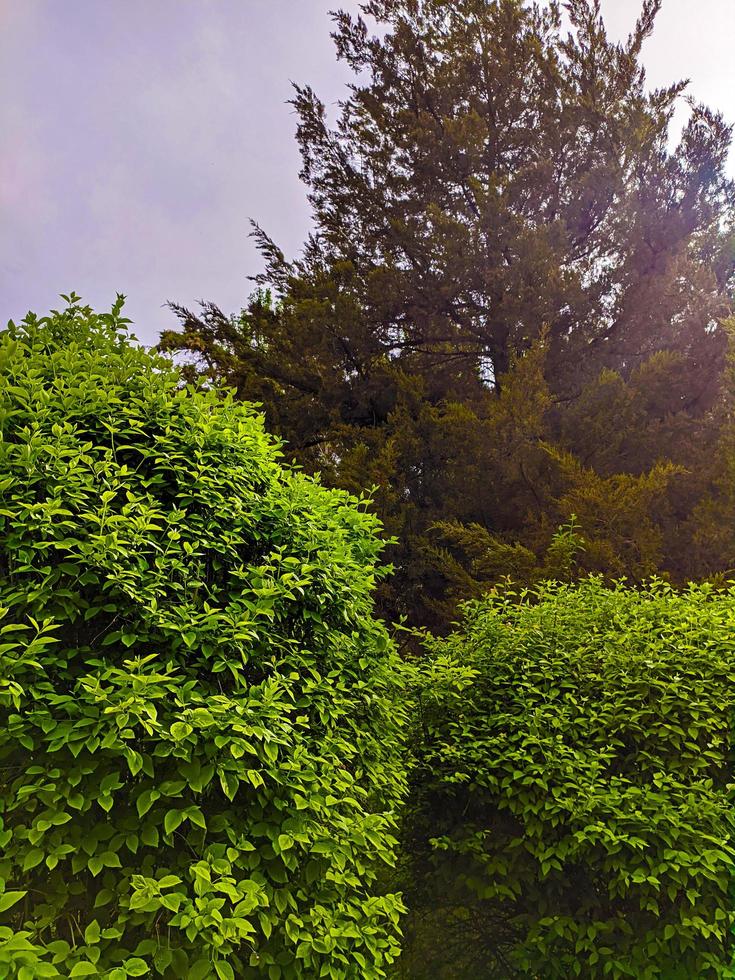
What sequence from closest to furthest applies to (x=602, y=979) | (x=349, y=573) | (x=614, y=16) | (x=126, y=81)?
(x=349, y=573)
(x=602, y=979)
(x=126, y=81)
(x=614, y=16)

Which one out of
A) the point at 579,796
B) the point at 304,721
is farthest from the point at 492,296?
the point at 304,721

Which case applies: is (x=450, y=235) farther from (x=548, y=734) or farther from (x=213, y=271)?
(x=548, y=734)

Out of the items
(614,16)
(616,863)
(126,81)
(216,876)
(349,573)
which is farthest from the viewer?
(614,16)

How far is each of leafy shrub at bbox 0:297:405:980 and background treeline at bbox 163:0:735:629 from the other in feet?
16.7

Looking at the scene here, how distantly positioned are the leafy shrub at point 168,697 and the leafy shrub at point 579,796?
764mm

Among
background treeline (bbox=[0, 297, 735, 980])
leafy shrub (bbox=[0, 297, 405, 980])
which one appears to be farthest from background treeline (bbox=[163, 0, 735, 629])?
leafy shrub (bbox=[0, 297, 405, 980])

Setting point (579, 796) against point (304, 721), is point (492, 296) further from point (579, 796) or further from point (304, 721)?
point (304, 721)

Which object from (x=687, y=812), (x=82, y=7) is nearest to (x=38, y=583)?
(x=687, y=812)

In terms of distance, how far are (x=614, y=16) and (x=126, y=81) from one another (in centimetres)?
769

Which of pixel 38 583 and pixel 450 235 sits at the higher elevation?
pixel 450 235

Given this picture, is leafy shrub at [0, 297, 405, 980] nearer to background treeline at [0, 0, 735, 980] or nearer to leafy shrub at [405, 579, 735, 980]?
background treeline at [0, 0, 735, 980]

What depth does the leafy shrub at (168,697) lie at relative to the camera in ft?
6.42

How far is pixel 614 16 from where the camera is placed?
10461mm

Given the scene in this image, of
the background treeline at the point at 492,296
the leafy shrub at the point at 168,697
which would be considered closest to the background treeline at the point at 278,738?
the leafy shrub at the point at 168,697
